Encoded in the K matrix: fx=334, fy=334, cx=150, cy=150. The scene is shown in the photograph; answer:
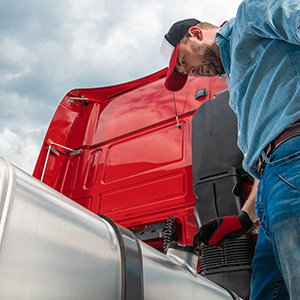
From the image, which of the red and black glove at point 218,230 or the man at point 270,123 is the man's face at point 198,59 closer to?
the man at point 270,123

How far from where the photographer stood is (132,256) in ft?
2.10

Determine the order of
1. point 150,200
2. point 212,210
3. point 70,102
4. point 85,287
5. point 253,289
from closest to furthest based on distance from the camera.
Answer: point 85,287, point 253,289, point 212,210, point 150,200, point 70,102

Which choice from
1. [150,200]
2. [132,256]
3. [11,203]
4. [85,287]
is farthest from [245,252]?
[11,203]

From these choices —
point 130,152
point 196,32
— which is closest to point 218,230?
point 196,32

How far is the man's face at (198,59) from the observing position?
1333 millimetres

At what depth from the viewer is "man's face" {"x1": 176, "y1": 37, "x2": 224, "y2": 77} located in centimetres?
133

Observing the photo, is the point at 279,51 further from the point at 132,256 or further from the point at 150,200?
the point at 150,200

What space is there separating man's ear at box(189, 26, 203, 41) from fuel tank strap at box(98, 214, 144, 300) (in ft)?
3.22

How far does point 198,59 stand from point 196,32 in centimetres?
12

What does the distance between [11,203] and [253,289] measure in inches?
34.7

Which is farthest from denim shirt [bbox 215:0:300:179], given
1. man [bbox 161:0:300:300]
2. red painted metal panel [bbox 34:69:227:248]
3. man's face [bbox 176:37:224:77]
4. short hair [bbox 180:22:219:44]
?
red painted metal panel [bbox 34:69:227:248]

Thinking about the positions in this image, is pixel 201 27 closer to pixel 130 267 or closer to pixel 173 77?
pixel 173 77

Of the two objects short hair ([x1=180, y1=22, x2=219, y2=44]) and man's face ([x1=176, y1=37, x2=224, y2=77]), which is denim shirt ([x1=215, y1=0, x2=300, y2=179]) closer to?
man's face ([x1=176, y1=37, x2=224, y2=77])

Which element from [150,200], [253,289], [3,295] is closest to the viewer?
[3,295]
